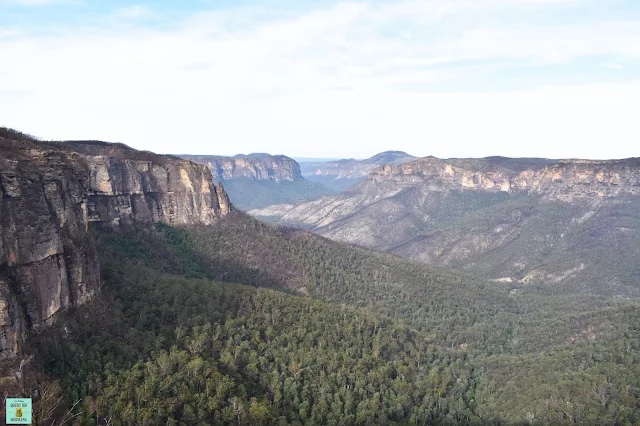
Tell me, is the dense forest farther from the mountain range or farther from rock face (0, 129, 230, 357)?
rock face (0, 129, 230, 357)

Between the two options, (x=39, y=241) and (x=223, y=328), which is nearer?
(x=39, y=241)

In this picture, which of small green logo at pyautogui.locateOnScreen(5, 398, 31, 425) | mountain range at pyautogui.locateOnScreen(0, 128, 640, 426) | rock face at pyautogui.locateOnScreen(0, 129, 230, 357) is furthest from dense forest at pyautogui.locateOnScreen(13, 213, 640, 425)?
rock face at pyautogui.locateOnScreen(0, 129, 230, 357)

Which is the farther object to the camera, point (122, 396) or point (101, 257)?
point (101, 257)

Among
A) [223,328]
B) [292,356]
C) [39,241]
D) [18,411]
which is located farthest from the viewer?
[223,328]

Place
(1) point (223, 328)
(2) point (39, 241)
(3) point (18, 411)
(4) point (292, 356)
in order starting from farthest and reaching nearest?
(1) point (223, 328) → (4) point (292, 356) → (2) point (39, 241) → (3) point (18, 411)

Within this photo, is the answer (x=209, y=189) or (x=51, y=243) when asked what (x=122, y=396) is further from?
(x=209, y=189)

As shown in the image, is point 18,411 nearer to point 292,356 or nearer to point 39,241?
point 39,241

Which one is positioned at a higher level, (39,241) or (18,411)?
(39,241)

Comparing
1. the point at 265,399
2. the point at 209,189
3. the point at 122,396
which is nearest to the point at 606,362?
the point at 265,399

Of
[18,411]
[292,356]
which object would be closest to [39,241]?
[18,411]
